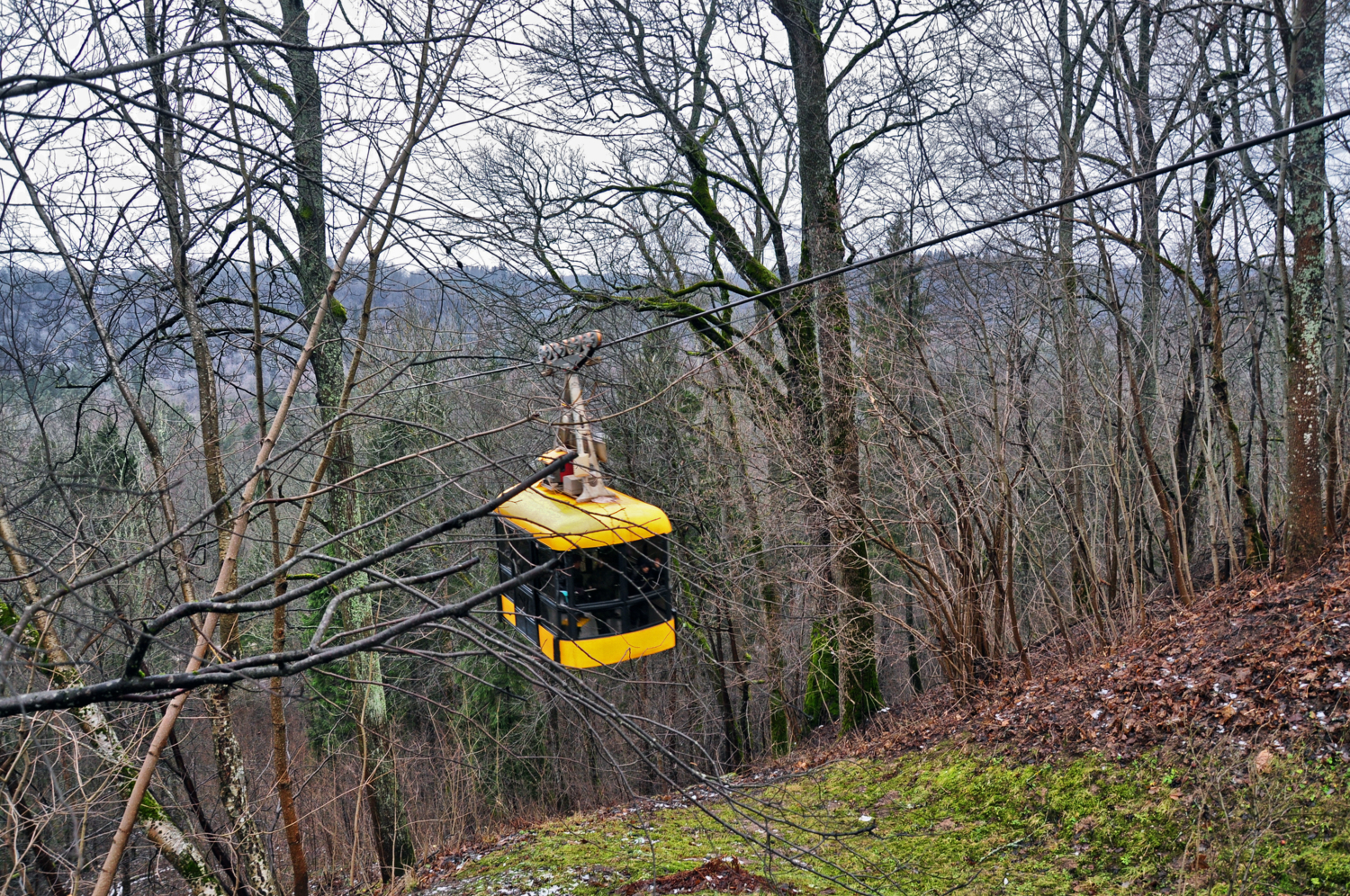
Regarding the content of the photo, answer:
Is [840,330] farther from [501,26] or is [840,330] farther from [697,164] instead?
[501,26]

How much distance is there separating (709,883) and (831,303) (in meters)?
6.25

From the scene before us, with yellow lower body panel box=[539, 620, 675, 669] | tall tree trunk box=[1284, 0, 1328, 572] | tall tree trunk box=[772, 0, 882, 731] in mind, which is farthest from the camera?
tall tree trunk box=[772, 0, 882, 731]

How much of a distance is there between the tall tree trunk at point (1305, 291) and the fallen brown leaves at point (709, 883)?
616 centimetres

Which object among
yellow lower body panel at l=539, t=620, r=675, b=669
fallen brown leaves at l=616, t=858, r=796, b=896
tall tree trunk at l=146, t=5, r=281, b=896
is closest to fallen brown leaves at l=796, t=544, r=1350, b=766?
fallen brown leaves at l=616, t=858, r=796, b=896

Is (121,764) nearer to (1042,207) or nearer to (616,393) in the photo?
(1042,207)

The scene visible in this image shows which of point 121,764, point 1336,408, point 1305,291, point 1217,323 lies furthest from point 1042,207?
point 1217,323

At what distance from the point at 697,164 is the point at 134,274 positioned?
332 inches

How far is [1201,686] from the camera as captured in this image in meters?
6.28

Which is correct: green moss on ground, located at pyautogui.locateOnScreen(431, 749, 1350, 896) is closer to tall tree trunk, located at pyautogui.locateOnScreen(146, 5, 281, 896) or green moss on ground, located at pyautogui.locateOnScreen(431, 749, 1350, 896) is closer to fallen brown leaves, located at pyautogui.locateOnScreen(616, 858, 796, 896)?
fallen brown leaves, located at pyautogui.locateOnScreen(616, 858, 796, 896)

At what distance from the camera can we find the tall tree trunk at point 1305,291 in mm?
7324

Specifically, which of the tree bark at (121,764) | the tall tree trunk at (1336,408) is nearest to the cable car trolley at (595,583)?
the tree bark at (121,764)

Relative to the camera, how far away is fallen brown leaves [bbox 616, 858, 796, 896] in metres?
5.30

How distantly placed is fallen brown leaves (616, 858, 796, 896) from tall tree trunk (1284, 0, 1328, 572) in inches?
242

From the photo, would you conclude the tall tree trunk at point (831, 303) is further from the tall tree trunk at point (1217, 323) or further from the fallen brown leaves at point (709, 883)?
the fallen brown leaves at point (709, 883)
